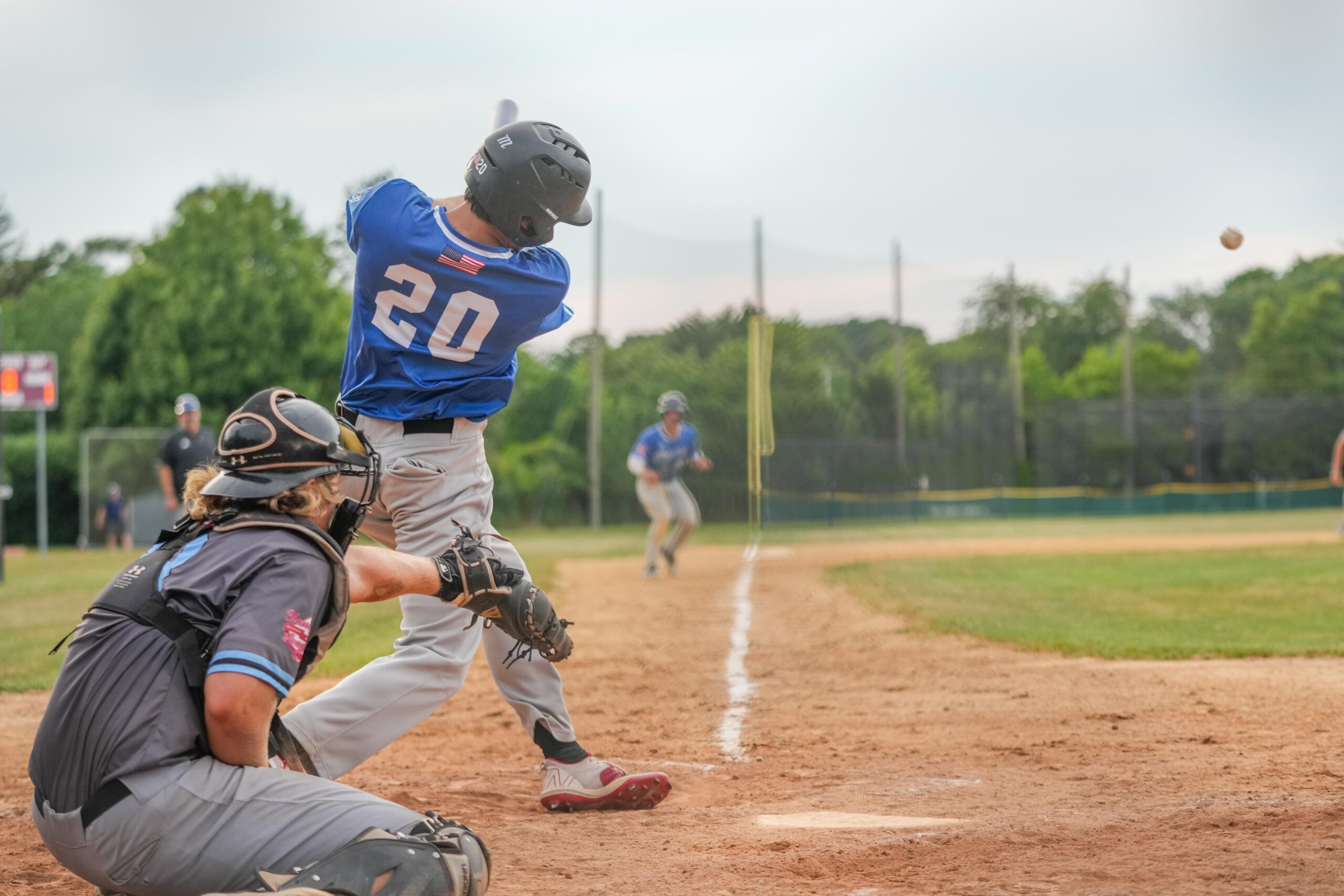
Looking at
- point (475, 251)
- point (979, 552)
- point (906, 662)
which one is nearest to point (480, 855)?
point (475, 251)

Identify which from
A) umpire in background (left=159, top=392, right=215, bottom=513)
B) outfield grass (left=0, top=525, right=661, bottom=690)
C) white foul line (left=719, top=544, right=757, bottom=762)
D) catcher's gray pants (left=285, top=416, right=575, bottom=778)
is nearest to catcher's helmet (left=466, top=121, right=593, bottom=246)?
catcher's gray pants (left=285, top=416, right=575, bottom=778)

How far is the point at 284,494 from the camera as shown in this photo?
2539 millimetres

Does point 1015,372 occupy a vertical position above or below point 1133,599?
above

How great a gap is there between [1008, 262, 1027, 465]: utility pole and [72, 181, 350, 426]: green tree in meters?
18.4

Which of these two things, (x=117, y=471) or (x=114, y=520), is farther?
(x=117, y=471)

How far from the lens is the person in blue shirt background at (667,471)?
47.2 ft

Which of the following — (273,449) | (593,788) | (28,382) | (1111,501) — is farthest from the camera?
(1111,501)

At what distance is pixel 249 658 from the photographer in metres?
2.26

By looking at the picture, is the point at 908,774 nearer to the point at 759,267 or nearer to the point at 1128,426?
the point at 759,267

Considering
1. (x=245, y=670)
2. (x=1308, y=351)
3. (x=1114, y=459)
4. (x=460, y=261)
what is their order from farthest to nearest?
(x=1308, y=351)
(x=1114, y=459)
(x=460, y=261)
(x=245, y=670)

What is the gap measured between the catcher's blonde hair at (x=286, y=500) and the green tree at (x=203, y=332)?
106ft

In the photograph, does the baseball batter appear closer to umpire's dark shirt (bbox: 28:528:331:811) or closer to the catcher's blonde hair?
the catcher's blonde hair

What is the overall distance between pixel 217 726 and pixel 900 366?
26.7m

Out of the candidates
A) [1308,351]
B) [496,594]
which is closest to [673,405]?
[496,594]
